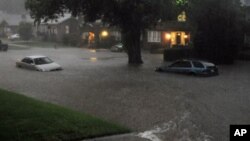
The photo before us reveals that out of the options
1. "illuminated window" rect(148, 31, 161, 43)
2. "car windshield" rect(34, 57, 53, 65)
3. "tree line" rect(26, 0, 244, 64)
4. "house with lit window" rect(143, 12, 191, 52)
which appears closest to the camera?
"car windshield" rect(34, 57, 53, 65)

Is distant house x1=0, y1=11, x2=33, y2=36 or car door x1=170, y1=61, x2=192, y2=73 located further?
distant house x1=0, y1=11, x2=33, y2=36

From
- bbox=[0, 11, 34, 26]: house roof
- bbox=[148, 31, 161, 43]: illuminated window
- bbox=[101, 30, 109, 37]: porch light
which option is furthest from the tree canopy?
bbox=[0, 11, 34, 26]: house roof

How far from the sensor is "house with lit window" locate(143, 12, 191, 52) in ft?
179

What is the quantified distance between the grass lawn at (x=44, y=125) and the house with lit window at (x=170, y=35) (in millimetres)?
39578

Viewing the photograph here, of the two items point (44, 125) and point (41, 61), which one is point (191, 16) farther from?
point (44, 125)

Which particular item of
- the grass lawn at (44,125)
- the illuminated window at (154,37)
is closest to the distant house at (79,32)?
the illuminated window at (154,37)

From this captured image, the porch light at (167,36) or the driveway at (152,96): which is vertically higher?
the porch light at (167,36)

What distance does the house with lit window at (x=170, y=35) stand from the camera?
5459 cm

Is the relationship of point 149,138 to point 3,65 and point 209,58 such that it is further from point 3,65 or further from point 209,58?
point 3,65

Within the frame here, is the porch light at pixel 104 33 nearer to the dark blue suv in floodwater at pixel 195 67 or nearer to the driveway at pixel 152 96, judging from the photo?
the driveway at pixel 152 96

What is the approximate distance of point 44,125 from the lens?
13766mm

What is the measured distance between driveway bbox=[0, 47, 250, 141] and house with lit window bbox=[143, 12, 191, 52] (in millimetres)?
18920

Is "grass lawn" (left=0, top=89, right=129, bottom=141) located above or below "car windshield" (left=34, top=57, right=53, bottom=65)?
below

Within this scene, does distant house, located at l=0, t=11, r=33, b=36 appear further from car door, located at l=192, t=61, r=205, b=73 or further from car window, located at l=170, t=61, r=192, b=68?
car door, located at l=192, t=61, r=205, b=73
